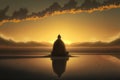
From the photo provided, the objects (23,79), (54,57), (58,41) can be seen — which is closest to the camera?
(23,79)

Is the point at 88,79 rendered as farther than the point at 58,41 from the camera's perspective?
No

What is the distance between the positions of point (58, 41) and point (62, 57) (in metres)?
3.56

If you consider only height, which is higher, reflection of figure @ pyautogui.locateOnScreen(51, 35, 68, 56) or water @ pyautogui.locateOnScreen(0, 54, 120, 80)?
reflection of figure @ pyautogui.locateOnScreen(51, 35, 68, 56)

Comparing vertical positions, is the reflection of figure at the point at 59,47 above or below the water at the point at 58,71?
above

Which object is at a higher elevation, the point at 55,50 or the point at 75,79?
the point at 55,50

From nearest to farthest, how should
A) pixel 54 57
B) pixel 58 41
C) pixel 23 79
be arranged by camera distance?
pixel 23 79 < pixel 58 41 < pixel 54 57

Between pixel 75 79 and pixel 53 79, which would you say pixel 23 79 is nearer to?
pixel 53 79

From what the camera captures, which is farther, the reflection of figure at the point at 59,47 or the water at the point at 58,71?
the reflection of figure at the point at 59,47

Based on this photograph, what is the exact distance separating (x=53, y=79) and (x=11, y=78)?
3708mm

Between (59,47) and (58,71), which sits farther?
(59,47)

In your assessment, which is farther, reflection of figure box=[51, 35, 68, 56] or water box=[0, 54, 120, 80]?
reflection of figure box=[51, 35, 68, 56]

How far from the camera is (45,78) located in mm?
27844

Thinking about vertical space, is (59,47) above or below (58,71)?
above

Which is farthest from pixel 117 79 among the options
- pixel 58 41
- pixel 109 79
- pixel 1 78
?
pixel 58 41
